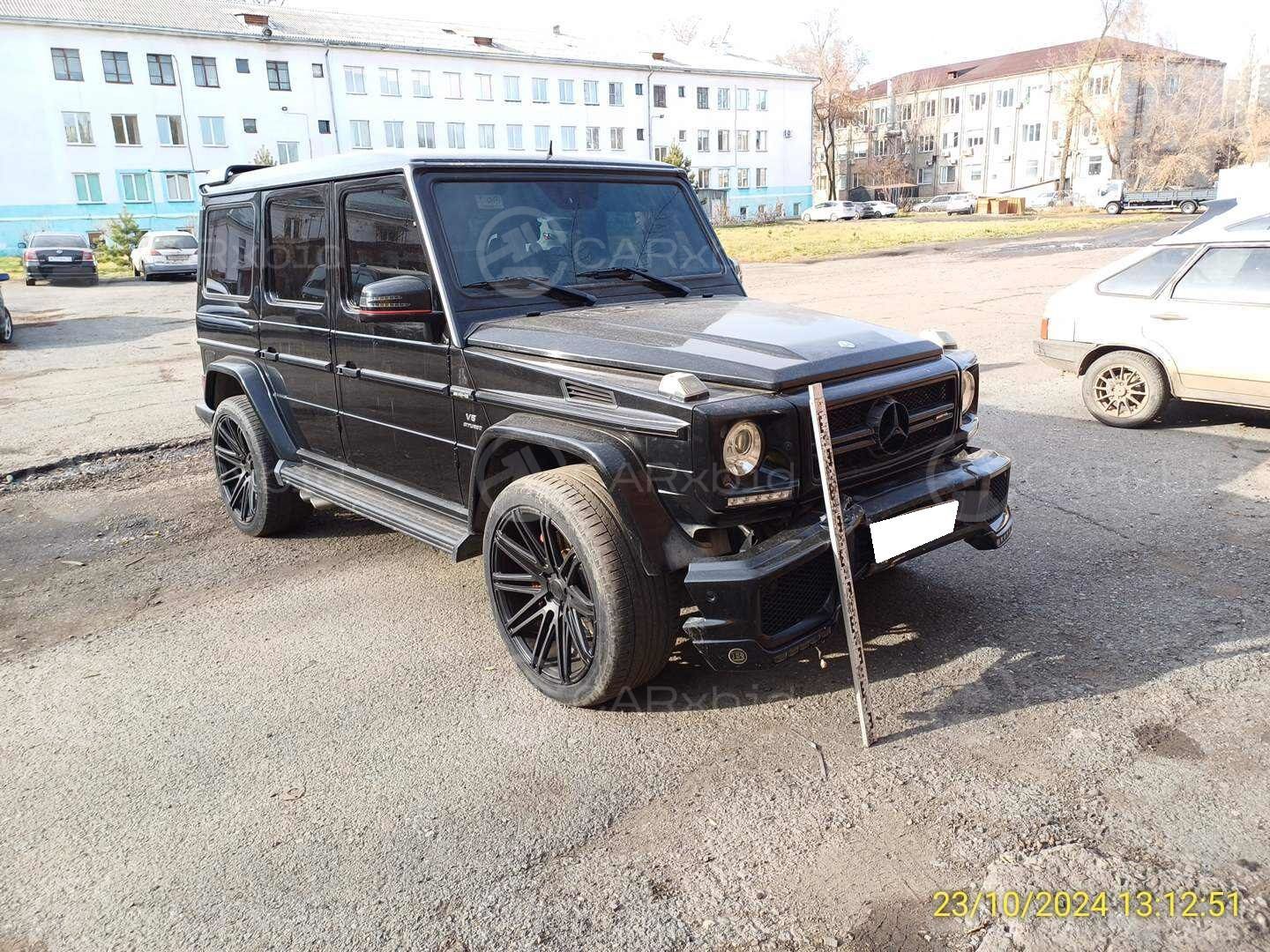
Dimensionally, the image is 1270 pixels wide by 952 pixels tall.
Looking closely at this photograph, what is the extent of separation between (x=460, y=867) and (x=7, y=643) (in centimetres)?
307

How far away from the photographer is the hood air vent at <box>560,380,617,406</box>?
3432mm

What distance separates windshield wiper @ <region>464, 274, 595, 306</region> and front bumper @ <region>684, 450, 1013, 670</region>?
5.30 feet

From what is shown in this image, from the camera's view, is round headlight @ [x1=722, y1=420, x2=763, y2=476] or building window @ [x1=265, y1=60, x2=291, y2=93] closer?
round headlight @ [x1=722, y1=420, x2=763, y2=476]

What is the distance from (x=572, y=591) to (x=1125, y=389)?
19.5 feet

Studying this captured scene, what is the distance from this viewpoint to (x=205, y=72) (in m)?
50.6

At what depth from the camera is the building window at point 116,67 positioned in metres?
48.0

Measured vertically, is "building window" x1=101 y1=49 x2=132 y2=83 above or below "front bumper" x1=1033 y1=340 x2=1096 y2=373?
above

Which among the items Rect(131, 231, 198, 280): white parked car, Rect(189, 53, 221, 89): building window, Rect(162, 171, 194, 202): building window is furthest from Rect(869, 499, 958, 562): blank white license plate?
Rect(189, 53, 221, 89): building window

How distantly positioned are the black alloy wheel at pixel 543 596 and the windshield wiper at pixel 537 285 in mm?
1108

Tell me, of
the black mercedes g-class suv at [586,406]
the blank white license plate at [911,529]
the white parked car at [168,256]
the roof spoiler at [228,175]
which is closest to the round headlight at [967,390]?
the black mercedes g-class suv at [586,406]

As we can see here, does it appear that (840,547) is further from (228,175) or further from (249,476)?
(228,175)

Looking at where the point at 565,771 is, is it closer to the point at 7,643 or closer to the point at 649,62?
the point at 7,643

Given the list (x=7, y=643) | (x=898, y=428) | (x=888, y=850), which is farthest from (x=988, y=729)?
(x=7, y=643)

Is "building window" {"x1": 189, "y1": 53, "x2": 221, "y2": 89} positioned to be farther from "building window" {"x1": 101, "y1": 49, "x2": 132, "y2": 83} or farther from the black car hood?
the black car hood
